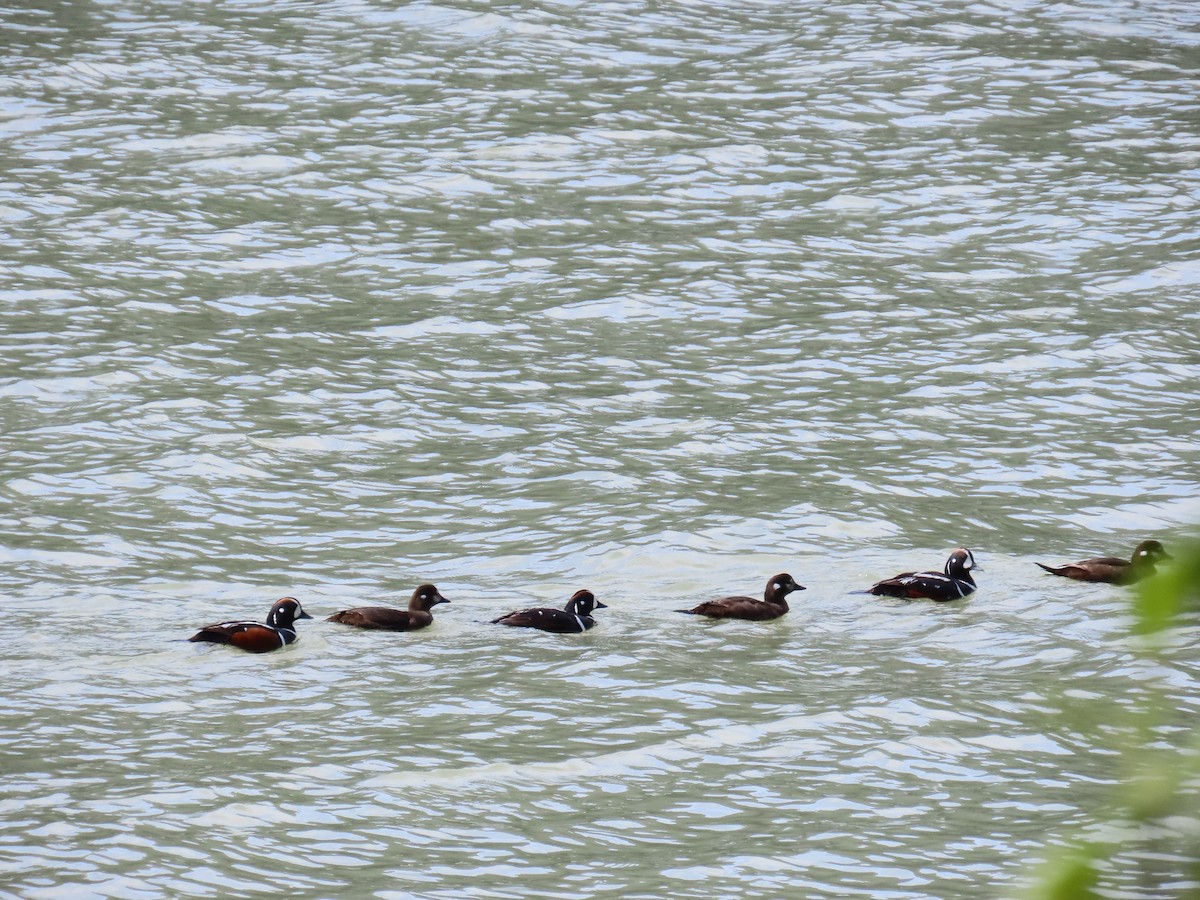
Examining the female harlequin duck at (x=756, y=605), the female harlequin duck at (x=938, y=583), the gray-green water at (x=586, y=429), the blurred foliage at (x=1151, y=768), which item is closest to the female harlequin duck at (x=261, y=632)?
the gray-green water at (x=586, y=429)

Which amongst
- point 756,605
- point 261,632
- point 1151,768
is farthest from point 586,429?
point 1151,768

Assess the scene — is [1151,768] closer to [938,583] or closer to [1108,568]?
[938,583]

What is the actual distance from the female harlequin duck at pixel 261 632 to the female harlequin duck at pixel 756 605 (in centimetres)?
285

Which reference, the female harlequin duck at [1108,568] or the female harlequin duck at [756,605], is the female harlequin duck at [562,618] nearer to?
the female harlequin duck at [756,605]

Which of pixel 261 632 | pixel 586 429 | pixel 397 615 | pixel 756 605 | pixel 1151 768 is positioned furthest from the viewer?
pixel 586 429

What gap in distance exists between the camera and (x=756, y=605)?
38.6 ft

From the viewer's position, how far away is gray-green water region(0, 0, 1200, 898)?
8852 millimetres

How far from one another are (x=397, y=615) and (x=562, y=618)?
116cm

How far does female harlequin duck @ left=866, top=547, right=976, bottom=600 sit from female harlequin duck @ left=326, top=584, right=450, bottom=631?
10.8 feet

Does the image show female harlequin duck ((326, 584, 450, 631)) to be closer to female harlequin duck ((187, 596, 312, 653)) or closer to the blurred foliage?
female harlequin duck ((187, 596, 312, 653))

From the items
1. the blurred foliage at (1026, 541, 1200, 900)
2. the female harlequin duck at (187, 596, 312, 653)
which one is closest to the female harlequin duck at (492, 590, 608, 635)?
the female harlequin duck at (187, 596, 312, 653)

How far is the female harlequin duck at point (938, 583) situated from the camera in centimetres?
1189

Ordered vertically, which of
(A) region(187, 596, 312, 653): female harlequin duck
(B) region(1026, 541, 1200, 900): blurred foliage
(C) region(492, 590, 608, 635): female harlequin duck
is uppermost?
(B) region(1026, 541, 1200, 900): blurred foliage

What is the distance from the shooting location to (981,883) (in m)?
7.93
